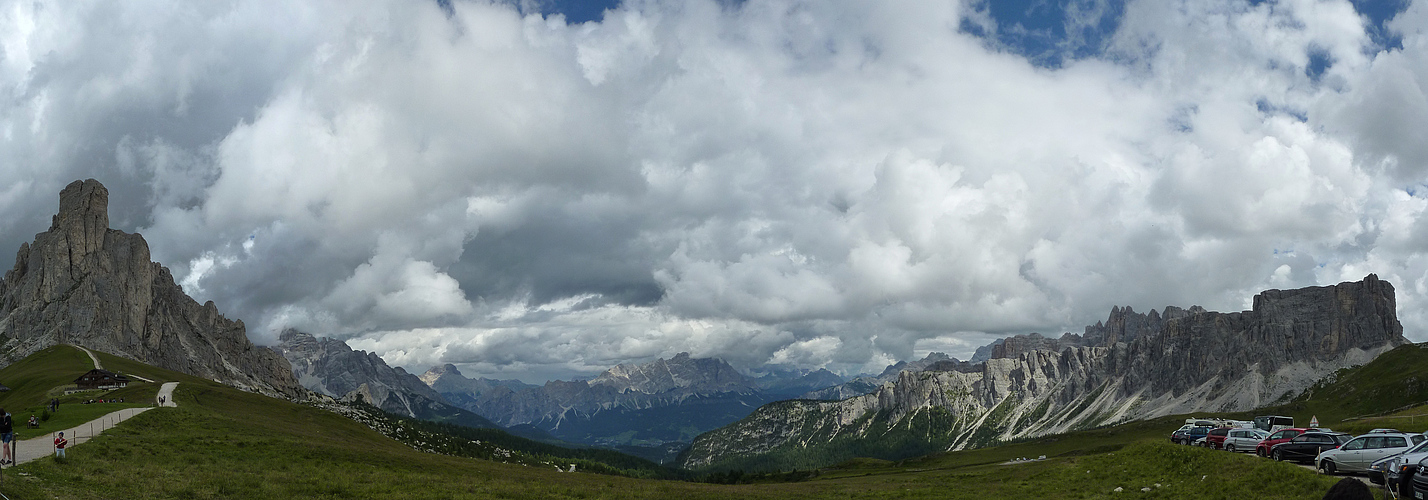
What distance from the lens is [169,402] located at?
348ft

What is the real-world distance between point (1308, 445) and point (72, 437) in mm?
96995

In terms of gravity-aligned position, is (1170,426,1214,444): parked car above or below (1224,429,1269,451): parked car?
below

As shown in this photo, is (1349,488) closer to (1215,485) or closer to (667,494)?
(1215,485)

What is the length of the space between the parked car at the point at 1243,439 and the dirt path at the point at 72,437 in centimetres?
8961

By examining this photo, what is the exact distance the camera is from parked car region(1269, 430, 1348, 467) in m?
53.2

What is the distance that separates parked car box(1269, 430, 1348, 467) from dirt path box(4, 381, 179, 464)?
282ft

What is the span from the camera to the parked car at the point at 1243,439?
205ft

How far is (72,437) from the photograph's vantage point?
6225cm

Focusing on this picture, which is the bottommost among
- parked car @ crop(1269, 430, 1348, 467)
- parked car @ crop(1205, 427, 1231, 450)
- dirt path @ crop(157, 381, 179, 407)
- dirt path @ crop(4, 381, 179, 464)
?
parked car @ crop(1205, 427, 1231, 450)

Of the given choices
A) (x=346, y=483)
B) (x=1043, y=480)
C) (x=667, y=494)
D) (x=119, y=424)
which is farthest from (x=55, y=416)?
(x=1043, y=480)

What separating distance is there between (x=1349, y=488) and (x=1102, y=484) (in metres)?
51.6

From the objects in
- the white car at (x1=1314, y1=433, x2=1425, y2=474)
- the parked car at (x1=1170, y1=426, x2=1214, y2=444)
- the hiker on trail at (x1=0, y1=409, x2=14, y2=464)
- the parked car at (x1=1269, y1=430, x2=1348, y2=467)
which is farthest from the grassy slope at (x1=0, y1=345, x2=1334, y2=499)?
the parked car at (x1=1170, y1=426, x2=1214, y2=444)

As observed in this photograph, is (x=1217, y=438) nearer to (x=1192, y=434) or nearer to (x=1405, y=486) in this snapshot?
(x=1192, y=434)

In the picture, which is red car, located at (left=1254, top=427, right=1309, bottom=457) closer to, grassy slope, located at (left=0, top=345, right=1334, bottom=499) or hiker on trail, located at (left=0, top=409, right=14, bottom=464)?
grassy slope, located at (left=0, top=345, right=1334, bottom=499)
